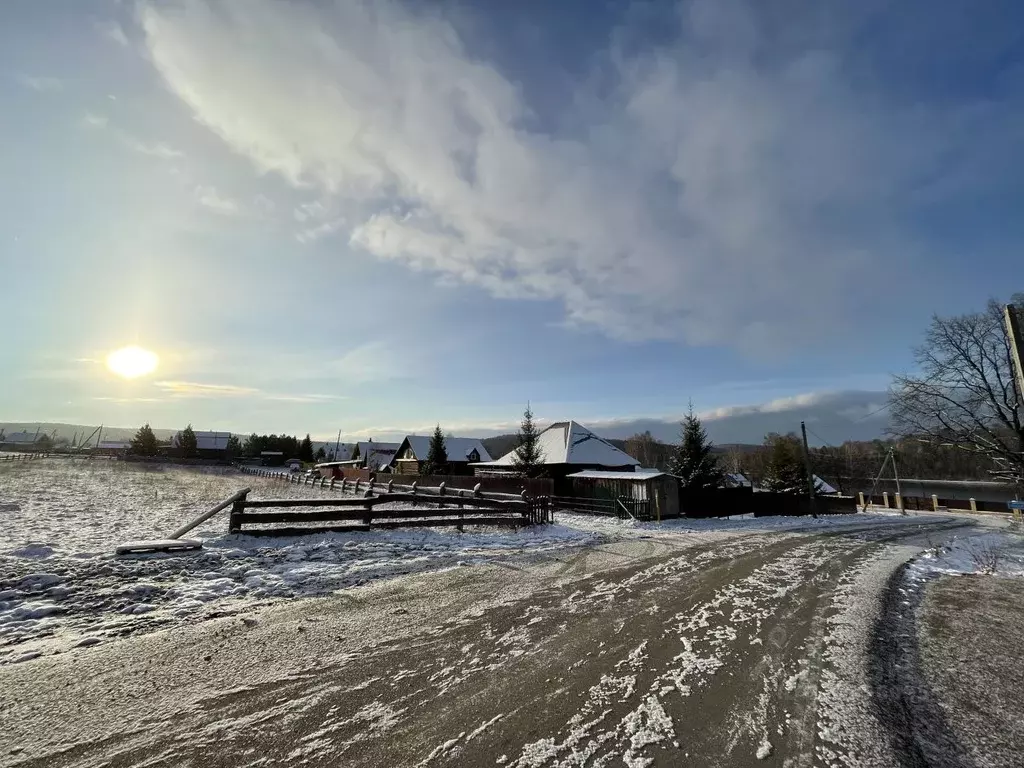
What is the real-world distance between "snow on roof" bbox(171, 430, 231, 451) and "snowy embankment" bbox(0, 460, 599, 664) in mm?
100912

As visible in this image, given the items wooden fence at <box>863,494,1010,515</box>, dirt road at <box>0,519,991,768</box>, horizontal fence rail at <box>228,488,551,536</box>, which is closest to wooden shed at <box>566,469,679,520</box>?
horizontal fence rail at <box>228,488,551,536</box>

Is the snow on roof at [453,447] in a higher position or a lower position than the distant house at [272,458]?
higher

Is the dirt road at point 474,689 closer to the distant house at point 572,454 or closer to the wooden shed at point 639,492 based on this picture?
the wooden shed at point 639,492

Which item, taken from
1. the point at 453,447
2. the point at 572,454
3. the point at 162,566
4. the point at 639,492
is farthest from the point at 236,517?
the point at 453,447

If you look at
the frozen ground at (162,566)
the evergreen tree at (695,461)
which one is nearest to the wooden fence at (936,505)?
the evergreen tree at (695,461)

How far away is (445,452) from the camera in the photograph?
2010 inches

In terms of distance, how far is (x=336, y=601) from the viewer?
23.4 ft

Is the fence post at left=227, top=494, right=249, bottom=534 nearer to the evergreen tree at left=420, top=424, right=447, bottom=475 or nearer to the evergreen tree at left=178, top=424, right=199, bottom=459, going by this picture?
the evergreen tree at left=420, top=424, right=447, bottom=475

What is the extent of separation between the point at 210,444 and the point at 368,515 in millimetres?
112799

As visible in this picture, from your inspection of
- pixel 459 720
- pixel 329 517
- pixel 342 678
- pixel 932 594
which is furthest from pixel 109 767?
pixel 932 594

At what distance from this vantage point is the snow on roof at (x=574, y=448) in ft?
116

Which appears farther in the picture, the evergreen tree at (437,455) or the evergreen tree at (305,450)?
the evergreen tree at (305,450)

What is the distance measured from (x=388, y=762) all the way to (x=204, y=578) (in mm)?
6561

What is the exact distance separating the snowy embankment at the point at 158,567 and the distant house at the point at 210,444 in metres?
95.3
